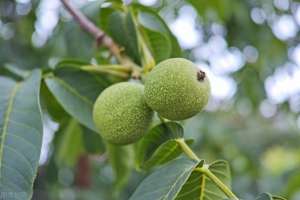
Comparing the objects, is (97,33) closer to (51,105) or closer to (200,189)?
(51,105)

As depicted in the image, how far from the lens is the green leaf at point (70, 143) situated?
1.83 metres

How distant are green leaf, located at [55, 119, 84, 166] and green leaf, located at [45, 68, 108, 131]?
1.35ft

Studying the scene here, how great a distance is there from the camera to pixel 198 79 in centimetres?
100

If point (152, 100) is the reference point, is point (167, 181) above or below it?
below

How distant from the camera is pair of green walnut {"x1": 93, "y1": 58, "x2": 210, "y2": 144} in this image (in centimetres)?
98

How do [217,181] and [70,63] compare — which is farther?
[70,63]

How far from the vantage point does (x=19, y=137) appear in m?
1.03

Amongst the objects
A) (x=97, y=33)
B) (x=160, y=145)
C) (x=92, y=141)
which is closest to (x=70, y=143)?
(x=92, y=141)

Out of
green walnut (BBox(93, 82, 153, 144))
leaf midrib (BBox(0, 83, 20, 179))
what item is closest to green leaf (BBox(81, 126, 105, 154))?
leaf midrib (BBox(0, 83, 20, 179))

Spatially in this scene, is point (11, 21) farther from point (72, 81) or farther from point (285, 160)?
point (285, 160)

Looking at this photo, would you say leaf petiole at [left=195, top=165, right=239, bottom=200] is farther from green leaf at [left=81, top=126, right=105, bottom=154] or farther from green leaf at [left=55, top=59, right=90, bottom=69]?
green leaf at [left=81, top=126, right=105, bottom=154]

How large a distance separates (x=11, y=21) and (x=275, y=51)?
1480 millimetres

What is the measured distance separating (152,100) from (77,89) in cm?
36

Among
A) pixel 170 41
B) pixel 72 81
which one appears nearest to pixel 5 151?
pixel 72 81
